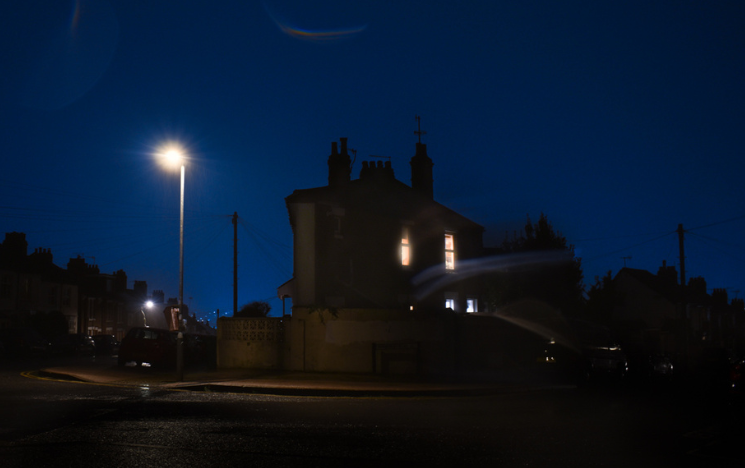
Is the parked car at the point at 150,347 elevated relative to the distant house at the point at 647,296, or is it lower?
lower

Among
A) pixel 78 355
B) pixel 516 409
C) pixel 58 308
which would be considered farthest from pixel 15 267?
pixel 516 409

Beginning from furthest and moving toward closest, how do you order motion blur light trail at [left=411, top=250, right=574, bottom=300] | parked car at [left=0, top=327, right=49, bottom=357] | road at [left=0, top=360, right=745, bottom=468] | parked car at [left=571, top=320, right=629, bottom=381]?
parked car at [left=0, top=327, right=49, bottom=357], motion blur light trail at [left=411, top=250, right=574, bottom=300], parked car at [left=571, top=320, right=629, bottom=381], road at [left=0, top=360, right=745, bottom=468]

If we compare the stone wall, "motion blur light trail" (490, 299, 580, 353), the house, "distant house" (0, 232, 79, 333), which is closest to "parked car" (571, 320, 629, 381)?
"motion blur light trail" (490, 299, 580, 353)

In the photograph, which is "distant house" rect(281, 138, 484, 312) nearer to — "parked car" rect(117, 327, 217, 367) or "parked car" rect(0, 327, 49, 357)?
"parked car" rect(117, 327, 217, 367)

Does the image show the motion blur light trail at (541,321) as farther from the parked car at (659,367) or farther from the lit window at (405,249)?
the lit window at (405,249)

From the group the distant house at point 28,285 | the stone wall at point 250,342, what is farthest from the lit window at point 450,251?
the distant house at point 28,285

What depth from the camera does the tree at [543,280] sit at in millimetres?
35438

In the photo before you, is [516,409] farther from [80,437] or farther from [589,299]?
[589,299]

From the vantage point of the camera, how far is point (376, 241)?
100 ft

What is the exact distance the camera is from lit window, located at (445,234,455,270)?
111ft

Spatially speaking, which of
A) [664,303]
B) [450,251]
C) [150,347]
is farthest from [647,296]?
[150,347]

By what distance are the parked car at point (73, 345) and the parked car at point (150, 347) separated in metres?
14.7

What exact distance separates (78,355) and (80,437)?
32.9 meters

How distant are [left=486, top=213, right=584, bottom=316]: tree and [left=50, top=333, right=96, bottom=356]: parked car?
24.1m
